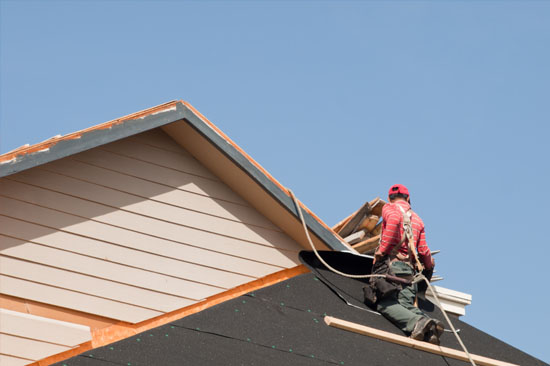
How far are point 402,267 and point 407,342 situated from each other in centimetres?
94

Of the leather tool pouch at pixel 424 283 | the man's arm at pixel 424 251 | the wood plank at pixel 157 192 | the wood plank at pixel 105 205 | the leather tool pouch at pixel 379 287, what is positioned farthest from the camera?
the leather tool pouch at pixel 424 283

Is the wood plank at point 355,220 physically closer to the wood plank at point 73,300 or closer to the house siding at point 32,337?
the wood plank at point 73,300

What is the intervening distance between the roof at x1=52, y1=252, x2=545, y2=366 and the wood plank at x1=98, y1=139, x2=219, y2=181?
4.82ft

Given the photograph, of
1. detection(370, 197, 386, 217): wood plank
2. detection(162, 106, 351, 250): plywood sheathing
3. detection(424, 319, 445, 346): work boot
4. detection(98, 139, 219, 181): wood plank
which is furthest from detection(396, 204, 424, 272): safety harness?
detection(98, 139, 219, 181): wood plank

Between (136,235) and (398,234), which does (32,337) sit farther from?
(398,234)

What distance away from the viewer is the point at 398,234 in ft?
28.7

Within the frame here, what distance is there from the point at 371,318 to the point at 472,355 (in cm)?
112

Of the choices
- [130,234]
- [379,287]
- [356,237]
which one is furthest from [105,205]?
[356,237]

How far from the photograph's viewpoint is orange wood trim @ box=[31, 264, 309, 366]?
7.15 metres

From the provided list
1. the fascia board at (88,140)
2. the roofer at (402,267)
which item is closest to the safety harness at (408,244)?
the roofer at (402,267)

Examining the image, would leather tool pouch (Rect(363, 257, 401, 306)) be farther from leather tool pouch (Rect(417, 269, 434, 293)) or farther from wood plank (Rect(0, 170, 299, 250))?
wood plank (Rect(0, 170, 299, 250))

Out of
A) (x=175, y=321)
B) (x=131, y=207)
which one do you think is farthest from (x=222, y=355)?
(x=131, y=207)

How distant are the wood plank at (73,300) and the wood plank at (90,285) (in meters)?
0.04

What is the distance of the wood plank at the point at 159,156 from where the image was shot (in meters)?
8.08
